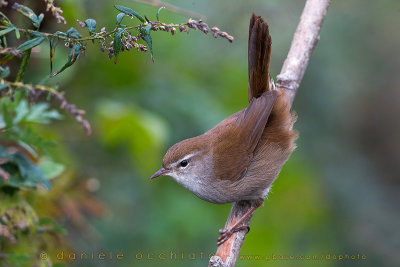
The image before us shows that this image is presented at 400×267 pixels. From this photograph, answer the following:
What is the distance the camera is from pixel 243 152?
12.1 ft

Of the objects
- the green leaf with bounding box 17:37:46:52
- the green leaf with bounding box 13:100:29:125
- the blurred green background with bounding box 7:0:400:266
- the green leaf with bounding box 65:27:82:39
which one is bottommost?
the blurred green background with bounding box 7:0:400:266

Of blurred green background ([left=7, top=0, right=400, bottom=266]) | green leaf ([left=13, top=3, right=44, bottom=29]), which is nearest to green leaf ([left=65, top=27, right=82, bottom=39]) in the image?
green leaf ([left=13, top=3, right=44, bottom=29])

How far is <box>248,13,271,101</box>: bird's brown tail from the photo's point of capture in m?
3.38

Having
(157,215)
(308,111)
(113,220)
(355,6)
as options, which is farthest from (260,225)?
(355,6)

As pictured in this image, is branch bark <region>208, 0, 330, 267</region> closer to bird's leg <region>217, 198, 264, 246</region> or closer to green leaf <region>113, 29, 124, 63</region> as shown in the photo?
bird's leg <region>217, 198, 264, 246</region>

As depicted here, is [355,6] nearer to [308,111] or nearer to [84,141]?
[308,111]

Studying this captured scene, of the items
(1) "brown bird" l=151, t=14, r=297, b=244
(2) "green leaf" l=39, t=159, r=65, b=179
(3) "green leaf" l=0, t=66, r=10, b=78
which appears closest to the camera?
(3) "green leaf" l=0, t=66, r=10, b=78

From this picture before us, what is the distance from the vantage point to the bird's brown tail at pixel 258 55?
133 inches

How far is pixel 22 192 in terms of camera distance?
293 centimetres

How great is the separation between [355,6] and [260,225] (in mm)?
4177

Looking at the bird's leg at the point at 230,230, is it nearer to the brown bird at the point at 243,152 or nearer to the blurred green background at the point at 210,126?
the brown bird at the point at 243,152

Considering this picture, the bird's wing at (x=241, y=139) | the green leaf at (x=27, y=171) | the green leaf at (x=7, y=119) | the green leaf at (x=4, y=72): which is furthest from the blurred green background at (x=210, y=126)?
the green leaf at (x=4, y=72)

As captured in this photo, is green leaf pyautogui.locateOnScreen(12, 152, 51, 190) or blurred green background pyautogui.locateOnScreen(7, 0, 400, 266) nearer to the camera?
green leaf pyautogui.locateOnScreen(12, 152, 51, 190)

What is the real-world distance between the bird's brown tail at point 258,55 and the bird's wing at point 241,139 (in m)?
0.11
